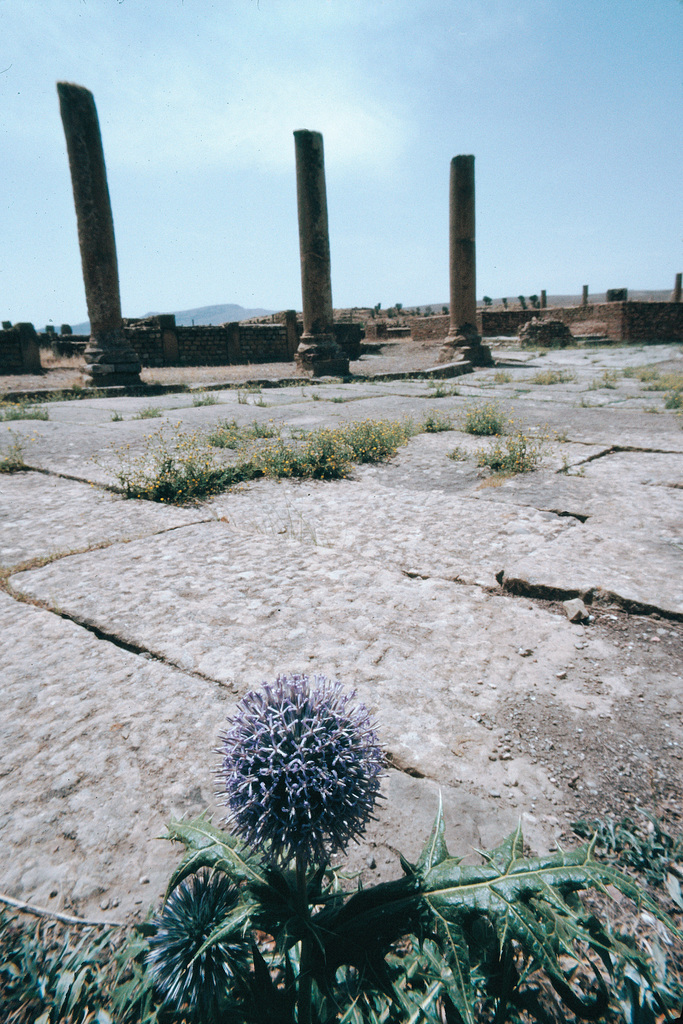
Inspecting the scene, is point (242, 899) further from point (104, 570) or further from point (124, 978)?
point (104, 570)

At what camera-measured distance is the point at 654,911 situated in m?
0.87

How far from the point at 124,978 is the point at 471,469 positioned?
3.30 m

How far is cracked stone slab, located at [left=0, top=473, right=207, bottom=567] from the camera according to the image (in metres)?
2.65

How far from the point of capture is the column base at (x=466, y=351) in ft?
45.6

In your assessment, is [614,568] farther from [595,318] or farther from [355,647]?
[595,318]

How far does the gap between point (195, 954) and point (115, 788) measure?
499 millimetres

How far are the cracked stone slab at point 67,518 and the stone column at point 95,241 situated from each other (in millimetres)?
7773

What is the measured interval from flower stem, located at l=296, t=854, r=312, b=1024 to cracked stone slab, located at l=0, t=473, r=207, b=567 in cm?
200

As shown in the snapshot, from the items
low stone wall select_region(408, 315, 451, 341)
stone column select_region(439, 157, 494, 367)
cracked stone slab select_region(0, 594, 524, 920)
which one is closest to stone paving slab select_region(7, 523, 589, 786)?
cracked stone slab select_region(0, 594, 524, 920)

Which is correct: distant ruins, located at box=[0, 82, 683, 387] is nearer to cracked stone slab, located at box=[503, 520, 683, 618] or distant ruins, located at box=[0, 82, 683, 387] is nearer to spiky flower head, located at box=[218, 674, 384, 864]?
cracked stone slab, located at box=[503, 520, 683, 618]

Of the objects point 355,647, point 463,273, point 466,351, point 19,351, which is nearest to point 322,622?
point 355,647

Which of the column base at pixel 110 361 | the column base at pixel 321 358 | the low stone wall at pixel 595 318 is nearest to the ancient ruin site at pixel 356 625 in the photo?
the column base at pixel 110 361

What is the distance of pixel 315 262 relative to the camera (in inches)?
492

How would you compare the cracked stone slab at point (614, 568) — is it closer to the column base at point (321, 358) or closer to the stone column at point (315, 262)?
the column base at point (321, 358)
